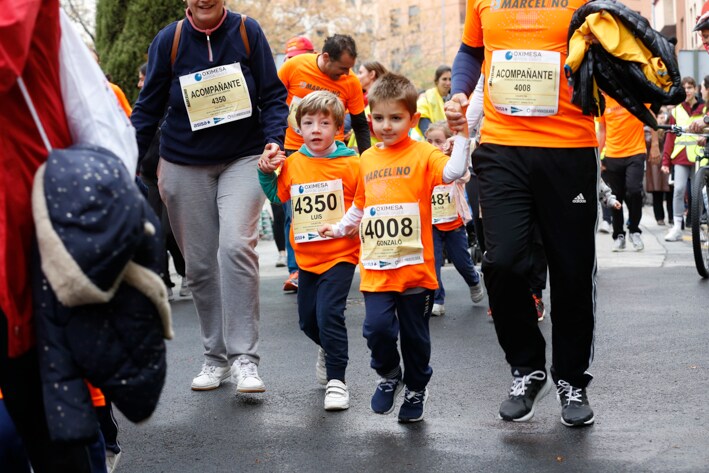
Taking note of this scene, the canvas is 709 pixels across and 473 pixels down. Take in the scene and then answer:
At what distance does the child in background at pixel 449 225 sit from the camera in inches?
344

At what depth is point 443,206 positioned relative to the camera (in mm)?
8719

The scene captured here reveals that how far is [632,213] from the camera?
13977 millimetres

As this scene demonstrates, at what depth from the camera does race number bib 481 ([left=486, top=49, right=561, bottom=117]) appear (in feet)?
16.3

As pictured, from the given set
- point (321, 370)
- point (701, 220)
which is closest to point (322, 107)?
point (321, 370)

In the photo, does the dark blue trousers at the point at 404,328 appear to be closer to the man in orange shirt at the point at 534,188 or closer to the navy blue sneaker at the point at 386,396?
the navy blue sneaker at the point at 386,396

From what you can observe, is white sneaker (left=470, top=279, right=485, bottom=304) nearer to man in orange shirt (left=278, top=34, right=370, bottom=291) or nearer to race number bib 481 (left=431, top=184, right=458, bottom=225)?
race number bib 481 (left=431, top=184, right=458, bottom=225)

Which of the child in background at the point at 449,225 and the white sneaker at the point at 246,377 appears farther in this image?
the child in background at the point at 449,225

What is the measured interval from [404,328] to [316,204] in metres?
1.11

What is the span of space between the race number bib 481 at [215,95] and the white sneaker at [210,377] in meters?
1.33

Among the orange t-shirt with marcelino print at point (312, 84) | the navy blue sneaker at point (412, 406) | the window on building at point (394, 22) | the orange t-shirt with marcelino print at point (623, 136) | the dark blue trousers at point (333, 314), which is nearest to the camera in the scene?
the navy blue sneaker at point (412, 406)

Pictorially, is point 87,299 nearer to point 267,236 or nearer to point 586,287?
point 586,287

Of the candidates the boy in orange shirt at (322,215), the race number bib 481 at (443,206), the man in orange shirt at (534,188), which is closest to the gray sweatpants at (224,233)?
the boy in orange shirt at (322,215)

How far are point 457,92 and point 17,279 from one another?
106 inches

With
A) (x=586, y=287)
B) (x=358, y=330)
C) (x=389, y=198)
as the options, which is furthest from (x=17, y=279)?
(x=358, y=330)
